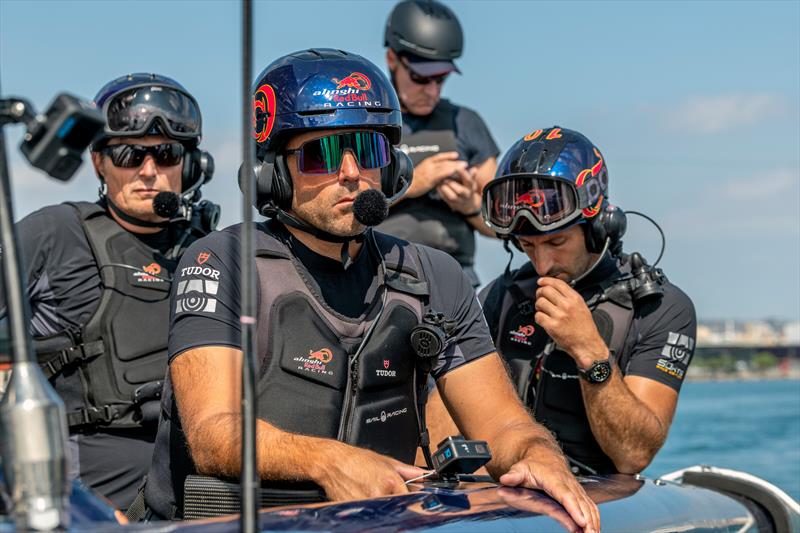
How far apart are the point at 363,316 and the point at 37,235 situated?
1.74 m

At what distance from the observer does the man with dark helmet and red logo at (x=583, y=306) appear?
4734 millimetres

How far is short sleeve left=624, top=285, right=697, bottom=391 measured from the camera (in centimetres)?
487

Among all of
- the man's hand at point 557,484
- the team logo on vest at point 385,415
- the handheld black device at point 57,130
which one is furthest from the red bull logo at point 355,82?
the handheld black device at point 57,130

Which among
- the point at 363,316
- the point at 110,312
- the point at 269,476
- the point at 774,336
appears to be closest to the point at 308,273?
the point at 363,316

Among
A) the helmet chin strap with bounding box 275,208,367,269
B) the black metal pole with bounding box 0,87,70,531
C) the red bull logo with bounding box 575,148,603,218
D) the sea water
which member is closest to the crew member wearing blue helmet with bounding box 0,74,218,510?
the helmet chin strap with bounding box 275,208,367,269

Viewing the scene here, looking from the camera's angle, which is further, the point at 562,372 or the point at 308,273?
the point at 562,372

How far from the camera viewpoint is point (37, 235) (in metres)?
4.80

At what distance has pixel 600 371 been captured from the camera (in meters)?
4.61

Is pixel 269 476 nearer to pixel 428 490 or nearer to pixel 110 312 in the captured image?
pixel 428 490

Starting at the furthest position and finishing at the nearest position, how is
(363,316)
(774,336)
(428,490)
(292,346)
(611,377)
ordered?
1. (774,336)
2. (611,377)
3. (363,316)
4. (292,346)
5. (428,490)

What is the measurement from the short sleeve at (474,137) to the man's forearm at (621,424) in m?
2.27

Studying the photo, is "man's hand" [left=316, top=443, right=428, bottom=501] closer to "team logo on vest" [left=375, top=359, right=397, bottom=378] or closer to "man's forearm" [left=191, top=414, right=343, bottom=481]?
"man's forearm" [left=191, top=414, right=343, bottom=481]

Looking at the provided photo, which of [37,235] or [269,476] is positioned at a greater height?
[37,235]

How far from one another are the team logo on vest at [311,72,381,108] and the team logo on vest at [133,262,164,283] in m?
1.54
